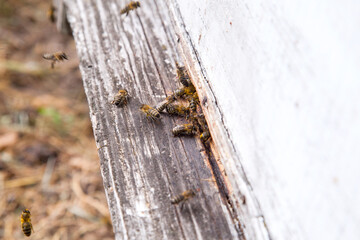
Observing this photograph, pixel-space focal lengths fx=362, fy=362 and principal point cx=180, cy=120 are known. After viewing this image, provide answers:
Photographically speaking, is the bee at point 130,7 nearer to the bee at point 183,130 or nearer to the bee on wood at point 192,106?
the bee on wood at point 192,106

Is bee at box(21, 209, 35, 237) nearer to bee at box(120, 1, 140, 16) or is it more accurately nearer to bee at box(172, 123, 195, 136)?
bee at box(172, 123, 195, 136)

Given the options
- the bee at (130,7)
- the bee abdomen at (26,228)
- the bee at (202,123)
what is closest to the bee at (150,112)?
the bee at (202,123)

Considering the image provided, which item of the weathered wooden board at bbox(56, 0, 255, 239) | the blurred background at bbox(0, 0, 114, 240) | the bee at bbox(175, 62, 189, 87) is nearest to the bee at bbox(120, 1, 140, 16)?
the weathered wooden board at bbox(56, 0, 255, 239)

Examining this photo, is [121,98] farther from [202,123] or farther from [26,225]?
[26,225]

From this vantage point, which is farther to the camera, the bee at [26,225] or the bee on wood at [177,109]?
the bee at [26,225]

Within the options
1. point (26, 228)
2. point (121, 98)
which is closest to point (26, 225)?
point (26, 228)
